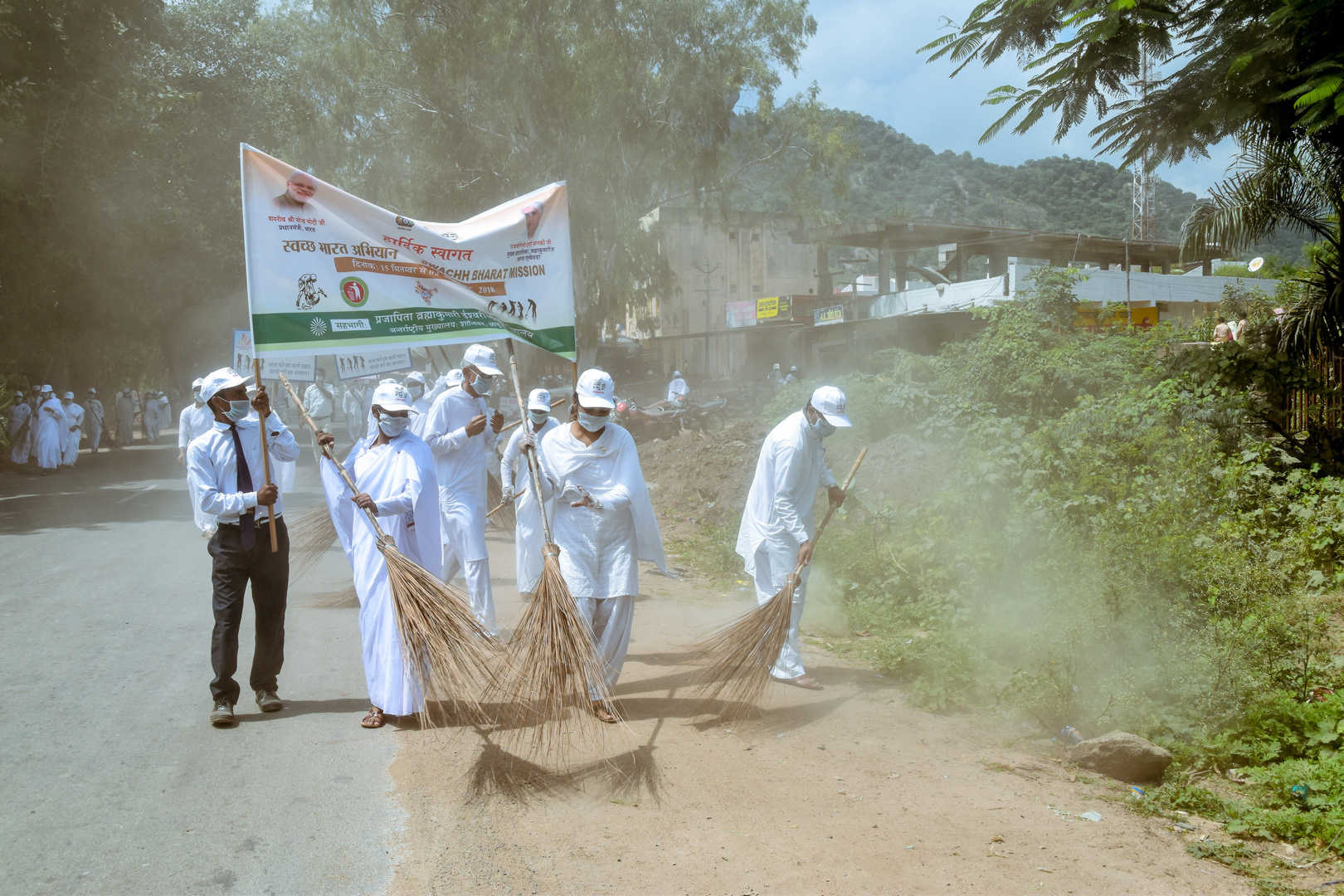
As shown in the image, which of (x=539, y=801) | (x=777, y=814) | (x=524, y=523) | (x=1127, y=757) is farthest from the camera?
(x=524, y=523)

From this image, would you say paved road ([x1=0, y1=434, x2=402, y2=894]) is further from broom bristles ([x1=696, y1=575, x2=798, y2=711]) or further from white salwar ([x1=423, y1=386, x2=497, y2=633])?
broom bristles ([x1=696, y1=575, x2=798, y2=711])

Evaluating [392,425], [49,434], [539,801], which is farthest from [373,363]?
[539,801]

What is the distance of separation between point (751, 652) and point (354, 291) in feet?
9.36

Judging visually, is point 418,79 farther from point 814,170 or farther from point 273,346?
point 273,346

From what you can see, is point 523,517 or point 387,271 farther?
point 523,517

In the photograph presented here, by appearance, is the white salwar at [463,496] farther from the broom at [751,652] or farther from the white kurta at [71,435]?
the white kurta at [71,435]

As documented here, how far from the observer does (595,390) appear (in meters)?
5.51

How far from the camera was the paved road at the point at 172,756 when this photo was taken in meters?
3.80

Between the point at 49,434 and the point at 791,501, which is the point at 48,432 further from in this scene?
the point at 791,501

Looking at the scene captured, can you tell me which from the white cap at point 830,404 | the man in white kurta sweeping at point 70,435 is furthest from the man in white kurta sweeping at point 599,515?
the man in white kurta sweeping at point 70,435

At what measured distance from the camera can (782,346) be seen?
41.4 metres

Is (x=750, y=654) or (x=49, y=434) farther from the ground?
(x=49, y=434)

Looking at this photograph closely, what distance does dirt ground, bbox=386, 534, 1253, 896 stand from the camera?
3.76 meters

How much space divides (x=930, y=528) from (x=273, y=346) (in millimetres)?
5510
